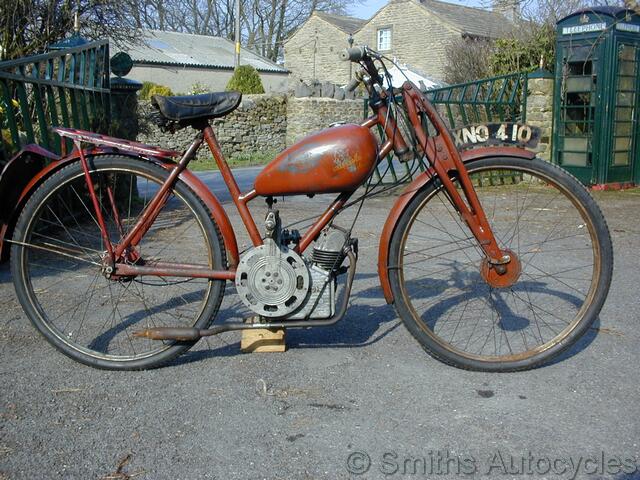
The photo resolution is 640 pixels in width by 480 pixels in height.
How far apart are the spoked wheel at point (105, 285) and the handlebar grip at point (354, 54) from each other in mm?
1011

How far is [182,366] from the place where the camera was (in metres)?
3.91

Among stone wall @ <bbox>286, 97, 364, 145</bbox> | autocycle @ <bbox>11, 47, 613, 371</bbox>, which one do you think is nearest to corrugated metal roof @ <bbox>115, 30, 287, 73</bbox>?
stone wall @ <bbox>286, 97, 364, 145</bbox>

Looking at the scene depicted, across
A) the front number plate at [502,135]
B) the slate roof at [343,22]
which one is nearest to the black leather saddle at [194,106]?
the front number plate at [502,135]

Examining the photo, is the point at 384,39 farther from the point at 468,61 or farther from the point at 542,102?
the point at 542,102

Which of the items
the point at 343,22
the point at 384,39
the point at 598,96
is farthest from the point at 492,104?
the point at 343,22

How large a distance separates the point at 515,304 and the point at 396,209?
1.56 m

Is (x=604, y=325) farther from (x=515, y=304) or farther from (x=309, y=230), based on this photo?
(x=309, y=230)

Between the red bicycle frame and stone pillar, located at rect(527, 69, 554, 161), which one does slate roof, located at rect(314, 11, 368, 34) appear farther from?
the red bicycle frame

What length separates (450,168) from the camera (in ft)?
12.1

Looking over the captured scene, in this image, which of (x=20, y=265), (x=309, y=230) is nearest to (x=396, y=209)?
(x=309, y=230)

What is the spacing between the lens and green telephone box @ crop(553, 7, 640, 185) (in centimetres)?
1136

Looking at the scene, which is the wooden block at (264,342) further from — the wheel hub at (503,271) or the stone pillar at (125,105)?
the stone pillar at (125,105)

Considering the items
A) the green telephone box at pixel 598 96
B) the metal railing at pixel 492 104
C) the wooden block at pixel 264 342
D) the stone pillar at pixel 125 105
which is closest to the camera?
the wooden block at pixel 264 342

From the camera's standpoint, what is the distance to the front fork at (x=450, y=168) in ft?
12.1
